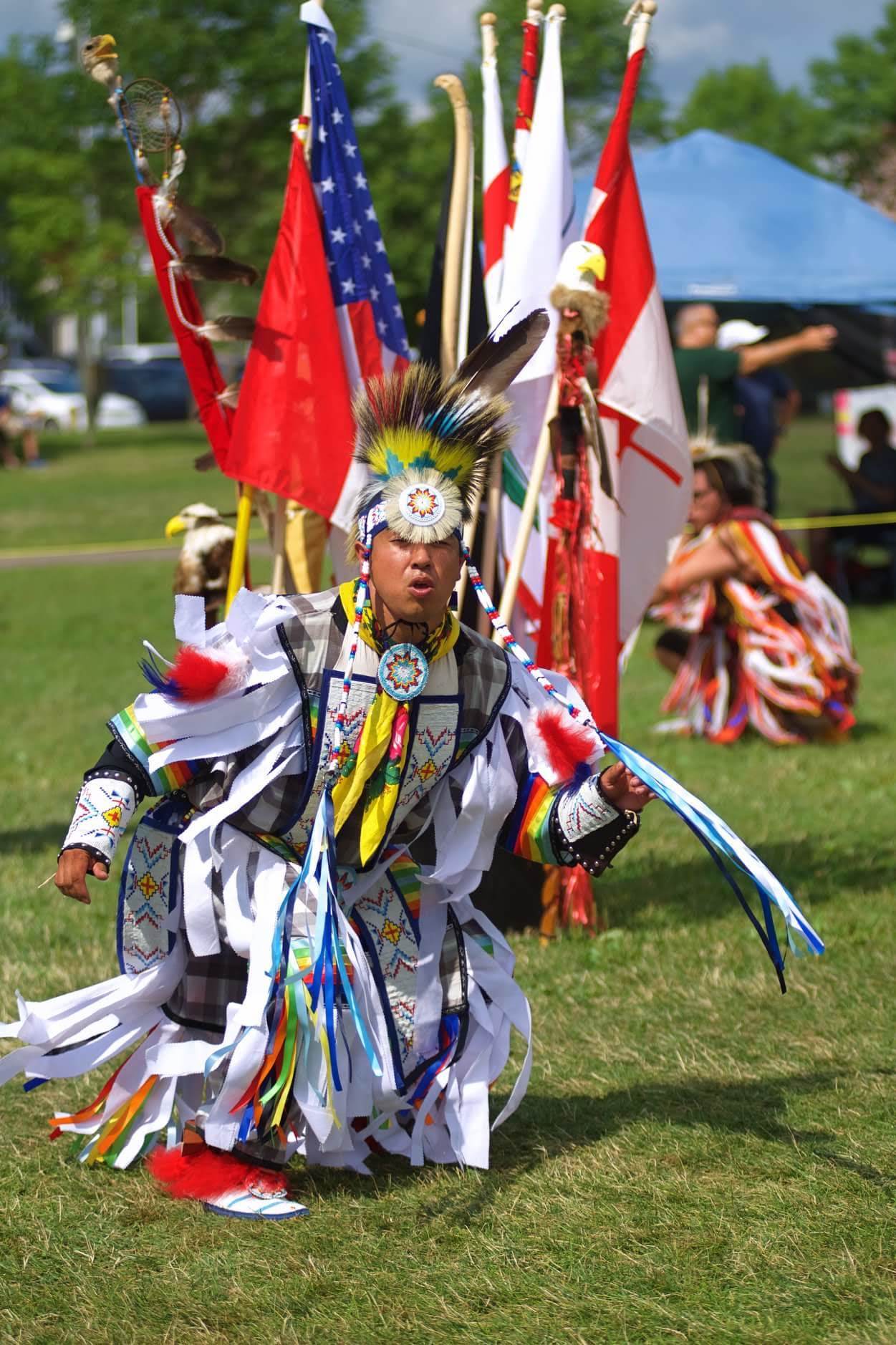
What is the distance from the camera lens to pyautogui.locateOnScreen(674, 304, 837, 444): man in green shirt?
961cm

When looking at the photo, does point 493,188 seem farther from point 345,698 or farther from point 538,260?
point 345,698

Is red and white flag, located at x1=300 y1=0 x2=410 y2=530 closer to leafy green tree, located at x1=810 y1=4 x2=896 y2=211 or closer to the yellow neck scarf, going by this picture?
the yellow neck scarf

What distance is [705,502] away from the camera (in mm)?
7891

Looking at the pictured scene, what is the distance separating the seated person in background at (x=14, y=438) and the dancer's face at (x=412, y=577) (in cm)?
2660

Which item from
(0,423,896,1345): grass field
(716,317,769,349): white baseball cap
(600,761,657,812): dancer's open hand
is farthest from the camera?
(716,317,769,349): white baseball cap

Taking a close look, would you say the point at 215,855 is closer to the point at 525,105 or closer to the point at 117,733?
the point at 117,733

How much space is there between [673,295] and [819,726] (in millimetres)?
4608

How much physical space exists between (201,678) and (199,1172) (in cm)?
103

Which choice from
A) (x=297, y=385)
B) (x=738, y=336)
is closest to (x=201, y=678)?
(x=297, y=385)

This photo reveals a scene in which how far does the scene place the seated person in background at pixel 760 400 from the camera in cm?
1091

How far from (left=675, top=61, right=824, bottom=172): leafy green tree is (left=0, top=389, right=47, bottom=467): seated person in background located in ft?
85.7

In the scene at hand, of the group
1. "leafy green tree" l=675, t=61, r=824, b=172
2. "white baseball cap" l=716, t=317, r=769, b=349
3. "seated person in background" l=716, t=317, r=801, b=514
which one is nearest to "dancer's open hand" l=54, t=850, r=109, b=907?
"seated person in background" l=716, t=317, r=801, b=514

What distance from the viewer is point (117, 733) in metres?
3.17

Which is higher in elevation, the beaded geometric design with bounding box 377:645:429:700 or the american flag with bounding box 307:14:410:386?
the american flag with bounding box 307:14:410:386
